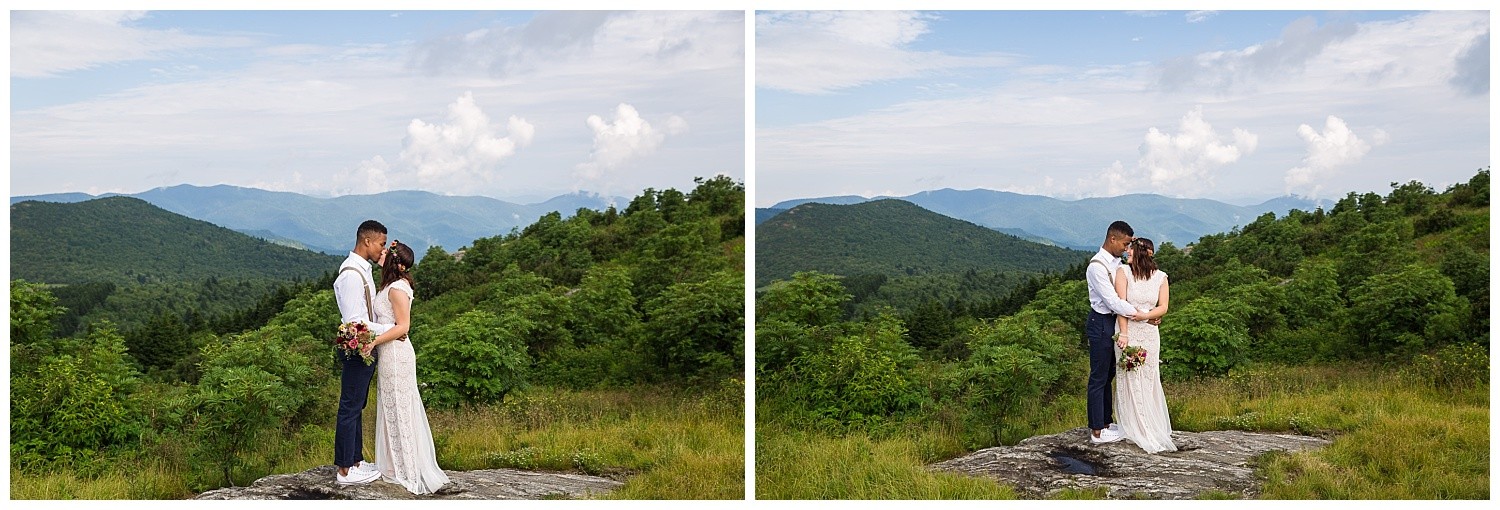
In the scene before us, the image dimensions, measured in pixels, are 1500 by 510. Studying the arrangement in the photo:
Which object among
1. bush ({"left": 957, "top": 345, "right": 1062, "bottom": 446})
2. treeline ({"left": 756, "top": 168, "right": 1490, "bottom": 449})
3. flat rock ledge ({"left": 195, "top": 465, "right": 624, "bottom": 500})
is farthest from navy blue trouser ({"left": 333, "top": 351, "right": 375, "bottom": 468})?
bush ({"left": 957, "top": 345, "right": 1062, "bottom": 446})

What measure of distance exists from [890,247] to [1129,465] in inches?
180

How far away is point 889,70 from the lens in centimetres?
945

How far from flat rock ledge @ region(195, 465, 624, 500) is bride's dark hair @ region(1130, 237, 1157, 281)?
3236mm

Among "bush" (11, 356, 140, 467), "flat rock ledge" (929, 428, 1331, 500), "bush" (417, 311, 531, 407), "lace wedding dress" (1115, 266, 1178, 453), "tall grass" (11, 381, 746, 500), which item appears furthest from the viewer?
"bush" (417, 311, 531, 407)

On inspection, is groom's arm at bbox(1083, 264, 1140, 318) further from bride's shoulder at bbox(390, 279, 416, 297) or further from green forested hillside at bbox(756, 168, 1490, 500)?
bride's shoulder at bbox(390, 279, 416, 297)

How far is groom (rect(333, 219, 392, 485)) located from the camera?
5172 millimetres

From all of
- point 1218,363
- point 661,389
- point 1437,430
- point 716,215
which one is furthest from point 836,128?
point 1437,430

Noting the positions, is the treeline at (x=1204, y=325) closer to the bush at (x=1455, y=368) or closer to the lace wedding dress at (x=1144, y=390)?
the bush at (x=1455, y=368)

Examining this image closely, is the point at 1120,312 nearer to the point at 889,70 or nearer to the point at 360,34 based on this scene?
the point at 889,70

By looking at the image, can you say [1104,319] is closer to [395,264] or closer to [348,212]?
[395,264]

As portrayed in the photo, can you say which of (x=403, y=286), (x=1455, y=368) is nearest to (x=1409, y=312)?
(x=1455, y=368)

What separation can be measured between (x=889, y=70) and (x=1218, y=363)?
11.9ft

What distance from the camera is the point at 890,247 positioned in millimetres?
10391

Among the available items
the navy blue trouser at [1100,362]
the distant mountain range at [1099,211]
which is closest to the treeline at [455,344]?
the distant mountain range at [1099,211]
